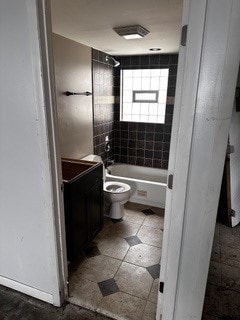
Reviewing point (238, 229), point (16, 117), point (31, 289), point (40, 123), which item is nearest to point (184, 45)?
point (40, 123)

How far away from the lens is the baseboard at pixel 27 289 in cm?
169

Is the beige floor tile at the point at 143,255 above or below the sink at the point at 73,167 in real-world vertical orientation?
below

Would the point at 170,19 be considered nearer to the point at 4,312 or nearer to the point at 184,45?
the point at 184,45

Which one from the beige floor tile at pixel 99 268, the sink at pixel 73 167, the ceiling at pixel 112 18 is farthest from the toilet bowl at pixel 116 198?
the ceiling at pixel 112 18

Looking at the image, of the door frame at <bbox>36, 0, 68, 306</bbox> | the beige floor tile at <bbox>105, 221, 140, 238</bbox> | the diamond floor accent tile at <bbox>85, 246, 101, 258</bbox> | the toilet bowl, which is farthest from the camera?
the toilet bowl

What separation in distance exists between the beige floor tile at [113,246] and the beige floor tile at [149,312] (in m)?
0.57

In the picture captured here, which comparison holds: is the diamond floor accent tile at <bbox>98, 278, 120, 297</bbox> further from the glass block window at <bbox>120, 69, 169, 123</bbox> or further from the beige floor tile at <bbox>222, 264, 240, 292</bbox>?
the glass block window at <bbox>120, 69, 169, 123</bbox>

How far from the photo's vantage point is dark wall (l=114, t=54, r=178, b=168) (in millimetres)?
3727

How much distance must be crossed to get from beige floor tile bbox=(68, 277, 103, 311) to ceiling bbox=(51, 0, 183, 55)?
2.18 metres

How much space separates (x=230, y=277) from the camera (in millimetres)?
1955

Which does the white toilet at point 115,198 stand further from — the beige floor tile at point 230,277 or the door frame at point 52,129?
the beige floor tile at point 230,277

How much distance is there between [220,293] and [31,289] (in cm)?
152

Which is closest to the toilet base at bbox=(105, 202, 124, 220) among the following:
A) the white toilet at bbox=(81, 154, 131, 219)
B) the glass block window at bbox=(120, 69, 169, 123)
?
the white toilet at bbox=(81, 154, 131, 219)

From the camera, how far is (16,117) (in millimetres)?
1331
